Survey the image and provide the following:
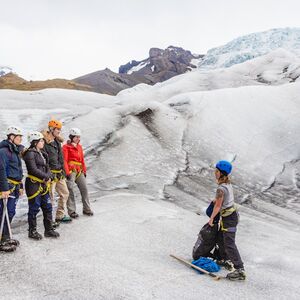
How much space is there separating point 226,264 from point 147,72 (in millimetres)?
151508

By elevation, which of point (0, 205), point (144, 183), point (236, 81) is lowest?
point (144, 183)

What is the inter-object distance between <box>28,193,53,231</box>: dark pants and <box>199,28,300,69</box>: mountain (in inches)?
3620

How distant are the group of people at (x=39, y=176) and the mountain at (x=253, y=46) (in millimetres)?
90092

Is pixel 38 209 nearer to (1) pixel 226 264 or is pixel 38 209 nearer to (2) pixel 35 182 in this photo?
(2) pixel 35 182

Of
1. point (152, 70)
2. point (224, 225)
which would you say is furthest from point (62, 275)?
point (152, 70)

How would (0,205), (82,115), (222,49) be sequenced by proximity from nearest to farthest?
1. (0,205)
2. (82,115)
3. (222,49)

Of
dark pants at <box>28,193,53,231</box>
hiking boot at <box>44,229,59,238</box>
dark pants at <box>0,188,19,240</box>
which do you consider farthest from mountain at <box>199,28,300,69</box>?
dark pants at <box>0,188,19,240</box>

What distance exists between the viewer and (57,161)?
29.1 feet

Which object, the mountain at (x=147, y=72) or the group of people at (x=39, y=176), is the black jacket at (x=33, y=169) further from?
the mountain at (x=147, y=72)

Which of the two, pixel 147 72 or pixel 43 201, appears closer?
pixel 43 201

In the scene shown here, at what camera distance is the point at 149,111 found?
65.0 ft

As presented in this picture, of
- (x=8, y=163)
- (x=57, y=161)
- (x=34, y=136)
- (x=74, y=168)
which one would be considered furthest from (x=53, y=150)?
(x=8, y=163)

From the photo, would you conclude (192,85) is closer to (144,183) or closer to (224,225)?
(144,183)

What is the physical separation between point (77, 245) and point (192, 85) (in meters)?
24.2
